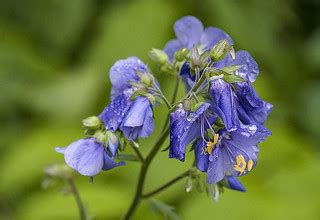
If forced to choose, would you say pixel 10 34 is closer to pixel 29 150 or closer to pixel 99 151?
pixel 29 150

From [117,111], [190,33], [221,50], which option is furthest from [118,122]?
[190,33]

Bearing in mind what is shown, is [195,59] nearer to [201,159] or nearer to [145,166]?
[201,159]

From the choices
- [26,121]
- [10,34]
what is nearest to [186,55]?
[26,121]

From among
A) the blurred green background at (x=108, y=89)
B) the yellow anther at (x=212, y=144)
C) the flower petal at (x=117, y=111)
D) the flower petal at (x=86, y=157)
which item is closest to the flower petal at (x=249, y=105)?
the yellow anther at (x=212, y=144)

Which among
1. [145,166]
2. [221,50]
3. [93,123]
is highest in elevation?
[221,50]

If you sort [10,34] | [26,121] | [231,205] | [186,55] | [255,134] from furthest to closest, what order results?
[10,34] < [26,121] < [231,205] < [186,55] < [255,134]

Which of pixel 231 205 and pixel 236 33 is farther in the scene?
pixel 236 33

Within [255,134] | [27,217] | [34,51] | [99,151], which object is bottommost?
[27,217]

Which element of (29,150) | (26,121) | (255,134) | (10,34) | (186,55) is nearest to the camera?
(255,134)

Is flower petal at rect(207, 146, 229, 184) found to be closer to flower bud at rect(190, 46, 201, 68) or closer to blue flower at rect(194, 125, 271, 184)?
blue flower at rect(194, 125, 271, 184)
